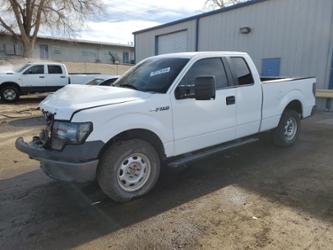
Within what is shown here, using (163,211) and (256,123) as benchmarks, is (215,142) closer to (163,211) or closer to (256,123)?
(256,123)

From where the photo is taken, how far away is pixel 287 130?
6.44 metres

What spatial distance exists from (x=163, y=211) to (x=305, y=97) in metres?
4.37

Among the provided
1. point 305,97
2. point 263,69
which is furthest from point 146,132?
point 263,69

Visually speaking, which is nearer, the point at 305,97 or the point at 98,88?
the point at 98,88

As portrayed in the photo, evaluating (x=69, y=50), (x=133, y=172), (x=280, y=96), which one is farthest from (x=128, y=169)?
(x=69, y=50)

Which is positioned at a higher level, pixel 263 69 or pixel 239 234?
pixel 263 69

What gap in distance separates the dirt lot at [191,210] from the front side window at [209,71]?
1.48 m

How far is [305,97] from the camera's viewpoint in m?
6.55

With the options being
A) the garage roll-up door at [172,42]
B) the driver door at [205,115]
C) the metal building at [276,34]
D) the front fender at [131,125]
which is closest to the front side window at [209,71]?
the driver door at [205,115]

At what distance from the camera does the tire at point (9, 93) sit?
49.1 ft

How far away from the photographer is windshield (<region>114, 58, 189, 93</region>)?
4.35 m

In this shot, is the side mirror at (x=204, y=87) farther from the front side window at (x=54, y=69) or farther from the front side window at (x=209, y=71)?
the front side window at (x=54, y=69)

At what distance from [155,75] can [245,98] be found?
1.62 m

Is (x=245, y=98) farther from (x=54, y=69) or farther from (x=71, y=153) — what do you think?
(x=54, y=69)
